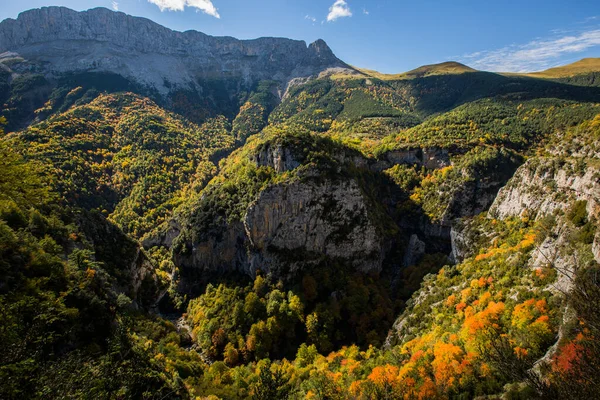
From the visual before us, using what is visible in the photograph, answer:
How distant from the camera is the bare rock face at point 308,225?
6544 cm

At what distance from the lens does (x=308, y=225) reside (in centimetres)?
6669

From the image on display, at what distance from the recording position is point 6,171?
1377cm

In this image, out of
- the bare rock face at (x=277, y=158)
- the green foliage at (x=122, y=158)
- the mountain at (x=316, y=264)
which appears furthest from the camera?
the green foliage at (x=122, y=158)

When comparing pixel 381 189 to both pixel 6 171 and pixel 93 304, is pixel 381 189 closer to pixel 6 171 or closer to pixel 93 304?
pixel 93 304

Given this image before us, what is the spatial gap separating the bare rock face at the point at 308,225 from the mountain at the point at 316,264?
33 cm

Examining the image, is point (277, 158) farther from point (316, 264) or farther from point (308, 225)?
point (316, 264)

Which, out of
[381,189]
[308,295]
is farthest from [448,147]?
[308,295]

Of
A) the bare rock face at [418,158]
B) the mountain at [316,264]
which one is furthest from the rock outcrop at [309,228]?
the bare rock face at [418,158]

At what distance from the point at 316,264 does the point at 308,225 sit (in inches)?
356

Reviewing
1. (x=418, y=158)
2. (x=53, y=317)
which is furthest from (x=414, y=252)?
(x=53, y=317)

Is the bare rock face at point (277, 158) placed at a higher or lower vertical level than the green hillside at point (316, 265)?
higher

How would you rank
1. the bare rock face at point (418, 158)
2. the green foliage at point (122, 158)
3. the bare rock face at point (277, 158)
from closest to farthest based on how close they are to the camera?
the bare rock face at point (277, 158) → the bare rock face at point (418, 158) → the green foliage at point (122, 158)

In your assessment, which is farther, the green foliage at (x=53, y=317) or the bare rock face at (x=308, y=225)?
the bare rock face at (x=308, y=225)

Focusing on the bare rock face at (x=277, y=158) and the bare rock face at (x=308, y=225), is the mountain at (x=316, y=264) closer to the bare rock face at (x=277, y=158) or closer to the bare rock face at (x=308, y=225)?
the bare rock face at (x=308, y=225)
